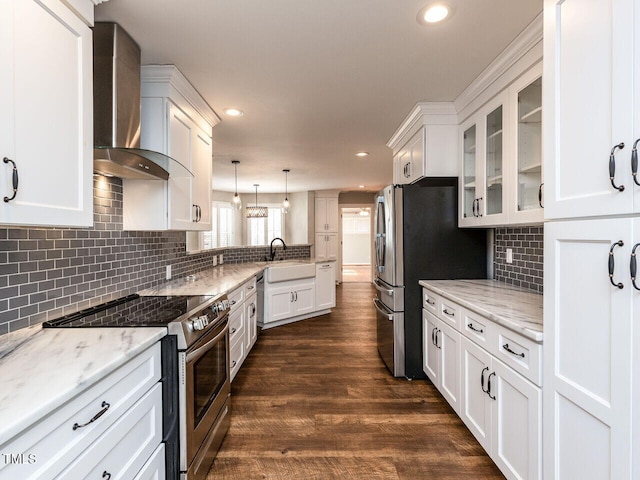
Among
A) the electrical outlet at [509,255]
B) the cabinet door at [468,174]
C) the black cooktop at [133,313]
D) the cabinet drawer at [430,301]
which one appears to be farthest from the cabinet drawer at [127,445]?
the electrical outlet at [509,255]

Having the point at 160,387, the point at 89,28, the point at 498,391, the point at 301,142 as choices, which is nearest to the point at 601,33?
the point at 498,391

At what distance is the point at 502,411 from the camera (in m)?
1.66

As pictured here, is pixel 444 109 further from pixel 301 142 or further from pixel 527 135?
pixel 301 142

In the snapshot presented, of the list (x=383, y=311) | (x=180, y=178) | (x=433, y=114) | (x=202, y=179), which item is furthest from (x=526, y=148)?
(x=202, y=179)

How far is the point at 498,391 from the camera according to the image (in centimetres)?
168

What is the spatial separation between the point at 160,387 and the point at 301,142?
3108 millimetres

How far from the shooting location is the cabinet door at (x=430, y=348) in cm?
259

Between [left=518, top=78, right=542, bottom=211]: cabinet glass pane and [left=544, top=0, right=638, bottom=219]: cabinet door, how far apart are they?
701 mm

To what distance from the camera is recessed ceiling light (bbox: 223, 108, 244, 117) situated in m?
2.87

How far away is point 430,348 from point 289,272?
2386 millimetres

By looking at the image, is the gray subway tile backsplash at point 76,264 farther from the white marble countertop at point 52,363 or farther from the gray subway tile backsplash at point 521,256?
the gray subway tile backsplash at point 521,256

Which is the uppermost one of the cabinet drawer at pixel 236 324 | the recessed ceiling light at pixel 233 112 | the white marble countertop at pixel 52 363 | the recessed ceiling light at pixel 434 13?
the recessed ceiling light at pixel 233 112

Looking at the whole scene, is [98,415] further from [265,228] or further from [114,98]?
[265,228]

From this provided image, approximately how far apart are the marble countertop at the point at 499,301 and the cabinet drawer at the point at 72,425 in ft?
5.24
